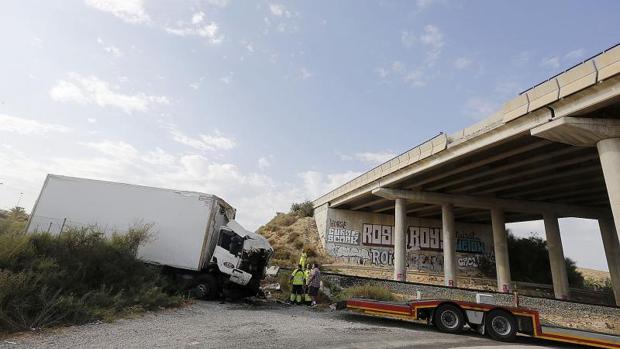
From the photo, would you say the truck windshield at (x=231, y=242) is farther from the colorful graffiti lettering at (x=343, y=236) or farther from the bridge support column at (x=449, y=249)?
the colorful graffiti lettering at (x=343, y=236)

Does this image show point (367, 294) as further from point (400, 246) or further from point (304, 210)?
point (304, 210)

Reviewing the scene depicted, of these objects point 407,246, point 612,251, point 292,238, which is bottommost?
point 292,238

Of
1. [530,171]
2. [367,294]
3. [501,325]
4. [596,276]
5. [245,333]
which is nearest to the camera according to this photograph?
[245,333]

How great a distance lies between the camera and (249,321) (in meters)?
9.58

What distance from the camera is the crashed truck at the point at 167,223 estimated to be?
42.5 ft

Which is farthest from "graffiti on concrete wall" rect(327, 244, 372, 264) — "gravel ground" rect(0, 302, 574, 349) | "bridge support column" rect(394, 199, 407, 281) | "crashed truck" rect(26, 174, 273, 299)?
"gravel ground" rect(0, 302, 574, 349)

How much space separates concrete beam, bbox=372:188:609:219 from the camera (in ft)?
94.5

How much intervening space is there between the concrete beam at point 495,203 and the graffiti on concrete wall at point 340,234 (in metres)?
8.75

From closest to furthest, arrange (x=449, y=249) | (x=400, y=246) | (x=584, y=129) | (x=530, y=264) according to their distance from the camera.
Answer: (x=584, y=129) → (x=400, y=246) → (x=449, y=249) → (x=530, y=264)

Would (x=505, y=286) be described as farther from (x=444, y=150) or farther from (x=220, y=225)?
(x=220, y=225)

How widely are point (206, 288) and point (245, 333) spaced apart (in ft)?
18.6

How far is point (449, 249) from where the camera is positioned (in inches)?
1160

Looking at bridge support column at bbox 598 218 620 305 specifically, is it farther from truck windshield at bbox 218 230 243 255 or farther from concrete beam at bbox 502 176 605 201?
truck windshield at bbox 218 230 243 255

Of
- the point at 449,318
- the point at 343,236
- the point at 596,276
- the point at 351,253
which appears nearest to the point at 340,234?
the point at 343,236
